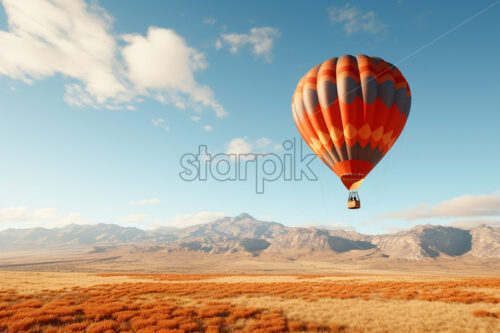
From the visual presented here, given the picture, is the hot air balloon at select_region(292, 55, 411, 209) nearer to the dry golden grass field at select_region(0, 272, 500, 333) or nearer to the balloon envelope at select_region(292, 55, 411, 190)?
the balloon envelope at select_region(292, 55, 411, 190)

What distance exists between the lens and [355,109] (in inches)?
864

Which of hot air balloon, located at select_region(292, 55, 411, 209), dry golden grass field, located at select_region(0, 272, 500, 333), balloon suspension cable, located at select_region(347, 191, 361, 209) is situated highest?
hot air balloon, located at select_region(292, 55, 411, 209)

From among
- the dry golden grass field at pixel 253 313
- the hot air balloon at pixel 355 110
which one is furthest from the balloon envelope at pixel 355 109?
the dry golden grass field at pixel 253 313

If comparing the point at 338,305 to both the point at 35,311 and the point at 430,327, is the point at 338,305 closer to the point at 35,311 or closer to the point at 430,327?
the point at 430,327

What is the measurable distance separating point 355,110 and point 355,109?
3.3 inches

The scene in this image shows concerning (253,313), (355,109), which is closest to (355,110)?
(355,109)

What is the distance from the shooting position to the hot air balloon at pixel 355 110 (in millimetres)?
22031

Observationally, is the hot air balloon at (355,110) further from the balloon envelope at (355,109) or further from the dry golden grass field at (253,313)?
the dry golden grass field at (253,313)

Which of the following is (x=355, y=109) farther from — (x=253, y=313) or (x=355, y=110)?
(x=253, y=313)

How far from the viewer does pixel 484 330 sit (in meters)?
10.8

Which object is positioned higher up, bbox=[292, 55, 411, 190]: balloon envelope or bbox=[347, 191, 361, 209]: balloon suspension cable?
bbox=[292, 55, 411, 190]: balloon envelope

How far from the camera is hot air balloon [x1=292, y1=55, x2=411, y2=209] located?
22.0 metres

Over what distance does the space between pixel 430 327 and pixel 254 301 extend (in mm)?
9984

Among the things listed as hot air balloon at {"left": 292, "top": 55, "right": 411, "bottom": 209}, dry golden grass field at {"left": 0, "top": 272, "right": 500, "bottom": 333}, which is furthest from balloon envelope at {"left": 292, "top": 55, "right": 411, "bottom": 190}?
dry golden grass field at {"left": 0, "top": 272, "right": 500, "bottom": 333}
